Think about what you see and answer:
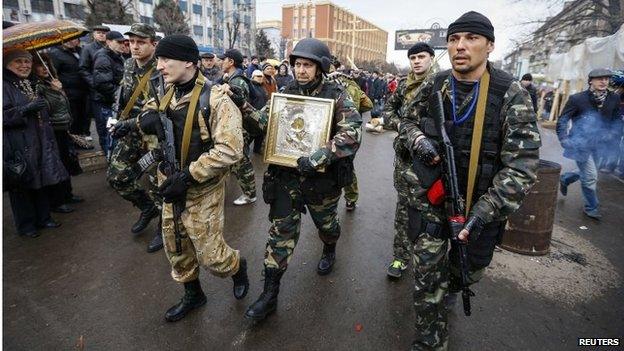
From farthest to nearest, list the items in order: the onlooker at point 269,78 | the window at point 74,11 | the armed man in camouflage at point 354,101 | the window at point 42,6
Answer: the window at point 42,6
the window at point 74,11
the onlooker at point 269,78
the armed man in camouflage at point 354,101

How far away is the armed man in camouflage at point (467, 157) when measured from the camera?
205 centimetres

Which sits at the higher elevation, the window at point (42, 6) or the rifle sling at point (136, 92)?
the window at point (42, 6)

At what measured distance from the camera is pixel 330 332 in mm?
2736

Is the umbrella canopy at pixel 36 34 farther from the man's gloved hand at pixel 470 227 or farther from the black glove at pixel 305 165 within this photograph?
the man's gloved hand at pixel 470 227

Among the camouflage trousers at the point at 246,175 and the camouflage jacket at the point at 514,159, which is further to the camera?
the camouflage trousers at the point at 246,175

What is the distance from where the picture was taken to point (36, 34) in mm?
3689

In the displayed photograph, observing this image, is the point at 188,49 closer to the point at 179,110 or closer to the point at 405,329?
the point at 179,110

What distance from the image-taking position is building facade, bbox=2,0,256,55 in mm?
30875

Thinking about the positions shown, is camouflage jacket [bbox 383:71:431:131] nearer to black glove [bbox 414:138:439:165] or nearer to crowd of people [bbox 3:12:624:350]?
crowd of people [bbox 3:12:624:350]

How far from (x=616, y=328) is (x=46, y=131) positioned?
5.94 m

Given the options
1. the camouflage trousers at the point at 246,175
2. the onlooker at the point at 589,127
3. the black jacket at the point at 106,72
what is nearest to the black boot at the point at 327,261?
the camouflage trousers at the point at 246,175

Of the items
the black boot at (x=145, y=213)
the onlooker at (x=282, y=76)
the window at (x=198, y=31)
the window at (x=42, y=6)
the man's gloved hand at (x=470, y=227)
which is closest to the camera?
the man's gloved hand at (x=470, y=227)

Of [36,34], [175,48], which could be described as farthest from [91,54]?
[175,48]

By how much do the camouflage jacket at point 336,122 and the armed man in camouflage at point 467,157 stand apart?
409 mm
